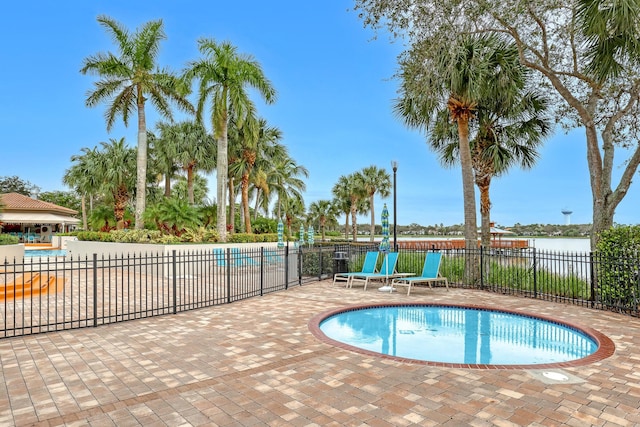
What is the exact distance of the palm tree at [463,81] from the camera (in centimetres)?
1160

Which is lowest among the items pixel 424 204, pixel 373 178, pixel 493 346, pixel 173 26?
pixel 493 346

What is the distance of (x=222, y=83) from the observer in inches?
803

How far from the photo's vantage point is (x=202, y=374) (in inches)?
188

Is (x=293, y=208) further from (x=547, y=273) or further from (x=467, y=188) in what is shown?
(x=547, y=273)

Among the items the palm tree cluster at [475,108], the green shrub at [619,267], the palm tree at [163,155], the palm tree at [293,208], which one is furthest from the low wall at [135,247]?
the palm tree at [293,208]

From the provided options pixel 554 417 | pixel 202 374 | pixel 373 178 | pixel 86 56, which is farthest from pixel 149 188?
pixel 554 417

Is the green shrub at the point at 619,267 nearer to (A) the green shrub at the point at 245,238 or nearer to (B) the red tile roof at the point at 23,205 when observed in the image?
(A) the green shrub at the point at 245,238

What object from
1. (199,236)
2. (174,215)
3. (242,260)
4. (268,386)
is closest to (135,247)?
(199,236)

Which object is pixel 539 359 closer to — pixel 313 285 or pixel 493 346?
pixel 493 346

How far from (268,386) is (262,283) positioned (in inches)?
259

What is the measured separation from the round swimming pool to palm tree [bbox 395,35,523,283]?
3984mm

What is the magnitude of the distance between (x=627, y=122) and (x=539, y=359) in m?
10.8

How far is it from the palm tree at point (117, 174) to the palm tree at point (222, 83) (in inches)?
436

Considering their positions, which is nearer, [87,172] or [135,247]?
[135,247]
